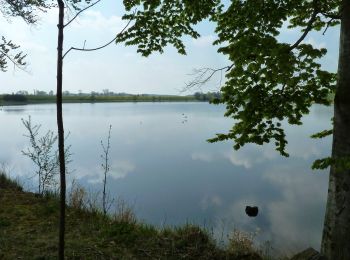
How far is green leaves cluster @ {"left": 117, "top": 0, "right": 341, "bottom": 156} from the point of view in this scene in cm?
595

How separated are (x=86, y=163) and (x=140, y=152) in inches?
248

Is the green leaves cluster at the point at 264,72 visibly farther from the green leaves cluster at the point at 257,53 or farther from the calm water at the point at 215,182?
the calm water at the point at 215,182

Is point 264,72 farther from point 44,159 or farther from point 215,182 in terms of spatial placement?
point 215,182

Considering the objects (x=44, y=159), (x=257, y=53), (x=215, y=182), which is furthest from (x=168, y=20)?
(x=215, y=182)

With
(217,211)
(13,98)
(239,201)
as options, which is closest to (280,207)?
(239,201)

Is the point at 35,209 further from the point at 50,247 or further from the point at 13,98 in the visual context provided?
the point at 13,98

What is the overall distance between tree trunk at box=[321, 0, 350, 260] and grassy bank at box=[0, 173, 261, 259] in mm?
1611

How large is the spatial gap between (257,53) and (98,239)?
184 inches

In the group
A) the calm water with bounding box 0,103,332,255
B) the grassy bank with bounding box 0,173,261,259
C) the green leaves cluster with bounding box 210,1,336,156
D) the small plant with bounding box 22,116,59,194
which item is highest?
the green leaves cluster with bounding box 210,1,336,156

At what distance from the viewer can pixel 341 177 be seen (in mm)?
6090

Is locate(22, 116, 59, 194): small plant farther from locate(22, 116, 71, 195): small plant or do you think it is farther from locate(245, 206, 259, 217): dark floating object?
locate(245, 206, 259, 217): dark floating object

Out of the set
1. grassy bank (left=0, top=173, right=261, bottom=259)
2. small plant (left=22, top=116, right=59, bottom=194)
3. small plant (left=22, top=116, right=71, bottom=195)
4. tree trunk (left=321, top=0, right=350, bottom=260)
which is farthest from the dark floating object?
tree trunk (left=321, top=0, right=350, bottom=260)

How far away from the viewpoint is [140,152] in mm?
29719

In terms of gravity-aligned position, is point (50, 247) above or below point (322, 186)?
above
